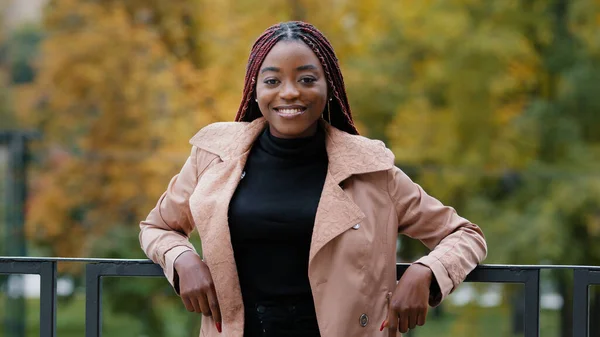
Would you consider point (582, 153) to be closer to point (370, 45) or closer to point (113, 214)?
point (370, 45)

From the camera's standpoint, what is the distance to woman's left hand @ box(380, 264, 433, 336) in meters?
2.33

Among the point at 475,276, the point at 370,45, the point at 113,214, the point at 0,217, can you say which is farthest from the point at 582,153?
the point at 0,217

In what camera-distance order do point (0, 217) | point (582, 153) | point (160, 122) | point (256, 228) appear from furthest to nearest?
point (0, 217)
point (160, 122)
point (582, 153)
point (256, 228)

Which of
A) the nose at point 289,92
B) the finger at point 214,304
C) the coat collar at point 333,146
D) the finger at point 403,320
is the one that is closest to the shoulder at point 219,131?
the coat collar at point 333,146

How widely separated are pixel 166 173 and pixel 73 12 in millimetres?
2835

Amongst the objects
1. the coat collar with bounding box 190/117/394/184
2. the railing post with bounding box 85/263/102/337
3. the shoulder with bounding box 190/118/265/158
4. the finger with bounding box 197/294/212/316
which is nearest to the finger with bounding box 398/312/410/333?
the coat collar with bounding box 190/117/394/184

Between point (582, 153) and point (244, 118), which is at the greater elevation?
point (582, 153)

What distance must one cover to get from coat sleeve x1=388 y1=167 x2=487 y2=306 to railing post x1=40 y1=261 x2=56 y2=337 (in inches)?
39.3

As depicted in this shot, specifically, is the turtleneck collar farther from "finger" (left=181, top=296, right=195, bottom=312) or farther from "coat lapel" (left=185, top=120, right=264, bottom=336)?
"finger" (left=181, top=296, right=195, bottom=312)

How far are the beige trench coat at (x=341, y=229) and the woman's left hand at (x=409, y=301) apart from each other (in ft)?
0.12

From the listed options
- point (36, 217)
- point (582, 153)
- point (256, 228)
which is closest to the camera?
point (256, 228)

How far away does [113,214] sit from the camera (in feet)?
45.0

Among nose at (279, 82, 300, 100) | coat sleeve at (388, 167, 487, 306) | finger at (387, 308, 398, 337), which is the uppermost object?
nose at (279, 82, 300, 100)

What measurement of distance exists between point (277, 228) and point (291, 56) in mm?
441
